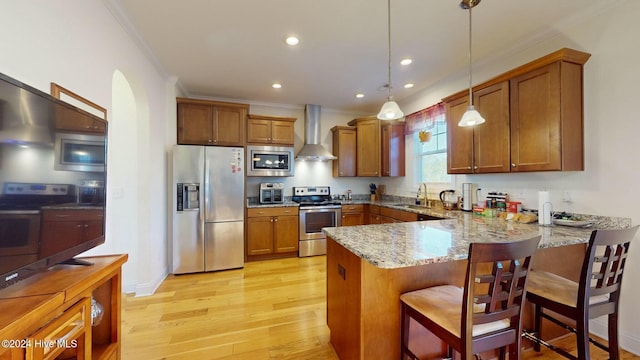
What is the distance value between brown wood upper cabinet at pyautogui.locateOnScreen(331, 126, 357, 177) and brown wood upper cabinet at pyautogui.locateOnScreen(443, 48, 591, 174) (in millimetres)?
2189

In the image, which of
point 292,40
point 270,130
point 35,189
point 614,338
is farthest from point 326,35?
point 614,338

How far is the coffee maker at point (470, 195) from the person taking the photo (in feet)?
10.2

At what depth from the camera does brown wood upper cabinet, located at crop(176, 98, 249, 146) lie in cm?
368

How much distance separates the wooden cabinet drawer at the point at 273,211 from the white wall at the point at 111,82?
1.21 meters

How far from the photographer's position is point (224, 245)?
3.57m

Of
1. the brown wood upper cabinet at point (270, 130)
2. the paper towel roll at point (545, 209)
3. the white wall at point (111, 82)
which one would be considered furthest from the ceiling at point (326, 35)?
the paper towel roll at point (545, 209)

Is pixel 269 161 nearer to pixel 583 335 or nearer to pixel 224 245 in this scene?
pixel 224 245

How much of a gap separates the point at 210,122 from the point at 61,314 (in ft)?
10.7

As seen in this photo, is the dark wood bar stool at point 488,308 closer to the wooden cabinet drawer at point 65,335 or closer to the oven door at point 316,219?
the wooden cabinet drawer at point 65,335

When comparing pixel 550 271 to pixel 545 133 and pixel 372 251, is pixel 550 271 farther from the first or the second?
pixel 372 251

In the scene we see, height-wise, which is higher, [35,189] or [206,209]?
[35,189]

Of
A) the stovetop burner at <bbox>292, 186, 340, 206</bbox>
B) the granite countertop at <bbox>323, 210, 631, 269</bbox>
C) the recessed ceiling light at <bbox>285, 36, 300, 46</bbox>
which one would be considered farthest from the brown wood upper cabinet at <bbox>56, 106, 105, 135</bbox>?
the stovetop burner at <bbox>292, 186, 340, 206</bbox>

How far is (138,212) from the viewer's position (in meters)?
2.81

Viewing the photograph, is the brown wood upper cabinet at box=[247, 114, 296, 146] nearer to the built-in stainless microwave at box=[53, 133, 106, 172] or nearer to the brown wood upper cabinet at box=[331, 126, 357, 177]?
the brown wood upper cabinet at box=[331, 126, 357, 177]
